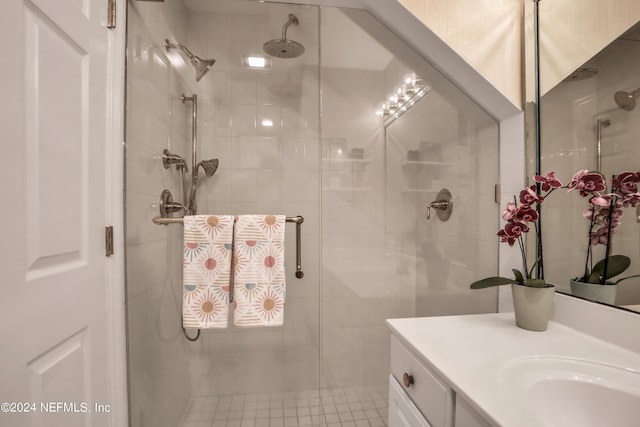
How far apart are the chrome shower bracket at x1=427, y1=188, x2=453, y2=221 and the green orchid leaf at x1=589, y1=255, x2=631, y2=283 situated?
0.55 m

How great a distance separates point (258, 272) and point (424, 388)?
692 millimetres

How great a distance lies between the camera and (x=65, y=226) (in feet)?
2.85

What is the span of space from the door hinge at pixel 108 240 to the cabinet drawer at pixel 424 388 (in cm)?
102

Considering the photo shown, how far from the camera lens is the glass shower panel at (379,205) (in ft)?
4.49

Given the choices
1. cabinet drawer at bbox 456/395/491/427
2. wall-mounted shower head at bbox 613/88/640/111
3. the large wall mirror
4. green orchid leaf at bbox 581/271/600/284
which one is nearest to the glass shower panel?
the large wall mirror

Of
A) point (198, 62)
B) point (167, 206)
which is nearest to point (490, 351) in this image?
point (167, 206)

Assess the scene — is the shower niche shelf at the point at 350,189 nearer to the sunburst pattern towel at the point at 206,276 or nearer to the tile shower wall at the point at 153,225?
the sunburst pattern towel at the point at 206,276

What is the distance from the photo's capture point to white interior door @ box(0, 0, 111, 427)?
687 millimetres

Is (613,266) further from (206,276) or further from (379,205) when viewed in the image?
(206,276)

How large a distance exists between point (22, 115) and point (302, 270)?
42.3 inches

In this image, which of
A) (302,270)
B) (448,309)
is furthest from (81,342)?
(448,309)

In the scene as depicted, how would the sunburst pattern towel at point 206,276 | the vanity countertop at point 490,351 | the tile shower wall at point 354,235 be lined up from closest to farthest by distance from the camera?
1. the vanity countertop at point 490,351
2. the sunburst pattern towel at point 206,276
3. the tile shower wall at point 354,235

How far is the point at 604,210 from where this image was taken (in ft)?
2.90

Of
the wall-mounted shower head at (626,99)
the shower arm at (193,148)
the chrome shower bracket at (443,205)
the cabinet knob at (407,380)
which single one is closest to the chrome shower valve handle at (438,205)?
the chrome shower bracket at (443,205)
